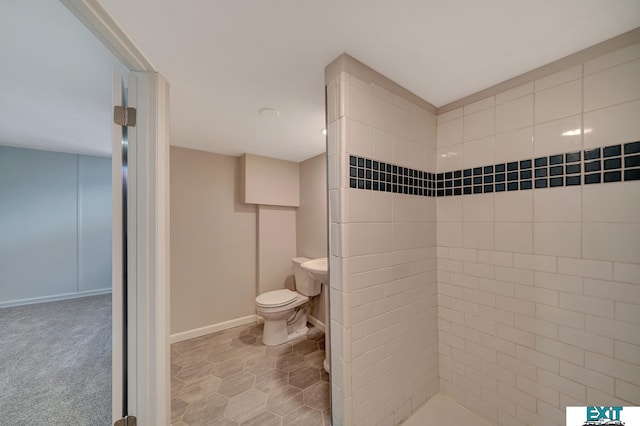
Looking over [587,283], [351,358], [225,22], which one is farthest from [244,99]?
[587,283]

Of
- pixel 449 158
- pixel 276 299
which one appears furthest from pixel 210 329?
pixel 449 158

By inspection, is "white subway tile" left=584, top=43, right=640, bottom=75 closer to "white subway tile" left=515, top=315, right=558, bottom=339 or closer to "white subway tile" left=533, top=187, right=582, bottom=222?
"white subway tile" left=533, top=187, right=582, bottom=222

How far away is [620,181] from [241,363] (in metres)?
2.71

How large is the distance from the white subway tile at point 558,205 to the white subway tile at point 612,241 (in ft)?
0.24

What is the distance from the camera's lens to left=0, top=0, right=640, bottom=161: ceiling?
85 cm

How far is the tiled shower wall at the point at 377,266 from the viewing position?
3.59 feet

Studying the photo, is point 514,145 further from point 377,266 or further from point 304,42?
point 304,42

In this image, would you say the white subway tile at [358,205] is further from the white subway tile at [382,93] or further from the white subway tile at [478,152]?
the white subway tile at [478,152]

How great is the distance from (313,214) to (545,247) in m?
2.05

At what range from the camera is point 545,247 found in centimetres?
117

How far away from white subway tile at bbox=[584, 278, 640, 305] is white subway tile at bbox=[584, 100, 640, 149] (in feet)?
2.15

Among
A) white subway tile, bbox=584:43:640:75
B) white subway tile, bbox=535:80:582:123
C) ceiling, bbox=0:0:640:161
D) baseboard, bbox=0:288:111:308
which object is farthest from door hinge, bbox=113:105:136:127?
baseboard, bbox=0:288:111:308

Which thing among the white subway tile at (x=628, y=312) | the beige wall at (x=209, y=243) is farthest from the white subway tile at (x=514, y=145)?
the beige wall at (x=209, y=243)

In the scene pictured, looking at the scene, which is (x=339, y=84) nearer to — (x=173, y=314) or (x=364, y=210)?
(x=364, y=210)
